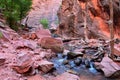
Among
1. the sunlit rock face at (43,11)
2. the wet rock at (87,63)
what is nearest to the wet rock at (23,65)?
the wet rock at (87,63)

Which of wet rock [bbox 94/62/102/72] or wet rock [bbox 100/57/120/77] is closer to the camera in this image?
wet rock [bbox 100/57/120/77]

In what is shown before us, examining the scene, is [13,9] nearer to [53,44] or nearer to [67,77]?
[53,44]

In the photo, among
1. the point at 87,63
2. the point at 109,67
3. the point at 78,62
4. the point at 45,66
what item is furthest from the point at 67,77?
the point at 87,63

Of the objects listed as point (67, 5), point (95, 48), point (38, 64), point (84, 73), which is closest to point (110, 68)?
point (84, 73)

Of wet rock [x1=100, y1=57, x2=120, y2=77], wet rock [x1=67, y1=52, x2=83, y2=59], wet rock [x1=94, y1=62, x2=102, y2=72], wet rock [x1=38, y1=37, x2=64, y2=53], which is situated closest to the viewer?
wet rock [x1=100, y1=57, x2=120, y2=77]

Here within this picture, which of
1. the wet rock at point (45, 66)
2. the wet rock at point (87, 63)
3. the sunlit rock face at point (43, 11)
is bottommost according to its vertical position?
the wet rock at point (87, 63)

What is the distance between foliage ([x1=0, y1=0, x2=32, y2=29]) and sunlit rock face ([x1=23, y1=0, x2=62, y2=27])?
32.7ft

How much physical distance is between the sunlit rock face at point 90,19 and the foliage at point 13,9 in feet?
13.0

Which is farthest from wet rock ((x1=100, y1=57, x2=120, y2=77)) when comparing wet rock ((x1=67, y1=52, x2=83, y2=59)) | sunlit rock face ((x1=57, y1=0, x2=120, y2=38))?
sunlit rock face ((x1=57, y1=0, x2=120, y2=38))

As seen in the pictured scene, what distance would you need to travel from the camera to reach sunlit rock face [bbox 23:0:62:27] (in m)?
26.3

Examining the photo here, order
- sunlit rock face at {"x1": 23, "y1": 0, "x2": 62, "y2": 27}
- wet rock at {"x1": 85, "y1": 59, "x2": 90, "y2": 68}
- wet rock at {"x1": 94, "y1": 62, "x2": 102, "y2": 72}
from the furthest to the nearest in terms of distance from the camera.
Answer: sunlit rock face at {"x1": 23, "y1": 0, "x2": 62, "y2": 27}
wet rock at {"x1": 85, "y1": 59, "x2": 90, "y2": 68}
wet rock at {"x1": 94, "y1": 62, "x2": 102, "y2": 72}

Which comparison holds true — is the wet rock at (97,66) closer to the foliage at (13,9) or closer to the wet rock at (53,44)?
the wet rock at (53,44)

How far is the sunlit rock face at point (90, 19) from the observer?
17.3m

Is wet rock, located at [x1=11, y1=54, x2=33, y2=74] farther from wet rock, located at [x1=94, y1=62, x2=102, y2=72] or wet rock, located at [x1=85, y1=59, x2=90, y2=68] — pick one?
wet rock, located at [x1=94, y1=62, x2=102, y2=72]
